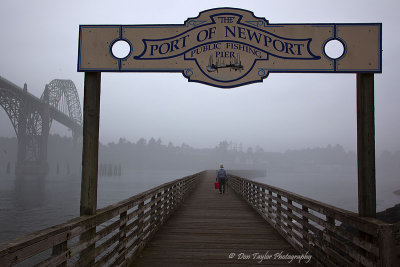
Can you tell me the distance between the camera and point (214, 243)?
246 inches

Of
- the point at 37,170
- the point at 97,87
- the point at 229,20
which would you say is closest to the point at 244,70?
the point at 229,20

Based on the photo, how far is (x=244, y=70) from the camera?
4738 mm

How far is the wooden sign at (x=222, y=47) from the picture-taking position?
451 centimetres

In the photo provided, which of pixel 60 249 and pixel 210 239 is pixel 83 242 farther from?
pixel 210 239

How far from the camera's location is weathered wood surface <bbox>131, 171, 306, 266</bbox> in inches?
203

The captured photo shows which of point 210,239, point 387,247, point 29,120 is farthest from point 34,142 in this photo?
point 387,247

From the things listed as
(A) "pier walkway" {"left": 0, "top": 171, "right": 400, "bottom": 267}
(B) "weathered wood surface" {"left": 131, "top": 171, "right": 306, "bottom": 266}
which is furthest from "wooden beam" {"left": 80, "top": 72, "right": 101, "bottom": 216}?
(B) "weathered wood surface" {"left": 131, "top": 171, "right": 306, "bottom": 266}

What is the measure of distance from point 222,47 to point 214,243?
386cm

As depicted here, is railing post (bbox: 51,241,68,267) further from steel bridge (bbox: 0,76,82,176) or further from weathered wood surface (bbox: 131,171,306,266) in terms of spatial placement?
steel bridge (bbox: 0,76,82,176)

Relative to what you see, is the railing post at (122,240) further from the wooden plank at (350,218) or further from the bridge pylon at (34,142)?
the bridge pylon at (34,142)

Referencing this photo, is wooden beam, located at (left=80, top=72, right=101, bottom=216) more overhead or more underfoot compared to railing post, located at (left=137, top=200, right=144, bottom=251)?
more overhead

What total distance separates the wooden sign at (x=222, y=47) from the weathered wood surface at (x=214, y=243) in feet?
9.70

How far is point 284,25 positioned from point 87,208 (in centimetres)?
392

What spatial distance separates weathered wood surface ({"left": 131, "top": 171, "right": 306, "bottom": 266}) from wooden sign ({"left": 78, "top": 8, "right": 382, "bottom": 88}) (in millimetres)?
2956
